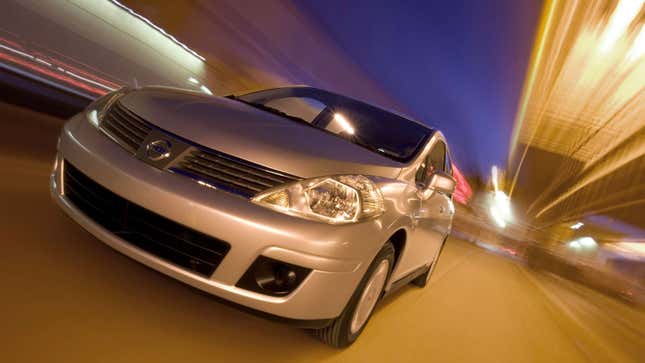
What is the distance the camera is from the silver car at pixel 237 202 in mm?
2266

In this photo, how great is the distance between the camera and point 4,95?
623 centimetres

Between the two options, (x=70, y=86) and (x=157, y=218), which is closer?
(x=157, y=218)

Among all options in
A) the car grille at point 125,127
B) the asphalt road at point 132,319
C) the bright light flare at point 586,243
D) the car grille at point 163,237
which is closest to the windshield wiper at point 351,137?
the car grille at point 125,127

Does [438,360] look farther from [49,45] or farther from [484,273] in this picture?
[49,45]

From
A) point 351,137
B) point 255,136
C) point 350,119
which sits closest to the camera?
point 255,136

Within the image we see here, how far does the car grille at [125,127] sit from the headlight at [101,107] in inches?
2.3

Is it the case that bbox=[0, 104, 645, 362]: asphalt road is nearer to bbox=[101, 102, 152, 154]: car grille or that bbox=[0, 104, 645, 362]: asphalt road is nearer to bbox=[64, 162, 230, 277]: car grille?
bbox=[64, 162, 230, 277]: car grille

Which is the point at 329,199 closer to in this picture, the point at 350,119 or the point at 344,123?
the point at 344,123

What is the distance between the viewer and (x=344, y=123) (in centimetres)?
379

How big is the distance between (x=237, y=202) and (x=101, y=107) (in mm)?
1314

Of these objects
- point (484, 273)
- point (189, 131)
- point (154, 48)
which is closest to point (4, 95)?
point (154, 48)

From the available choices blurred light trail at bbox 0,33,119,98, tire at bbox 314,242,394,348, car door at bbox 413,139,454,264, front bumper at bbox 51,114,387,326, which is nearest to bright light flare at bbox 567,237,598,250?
car door at bbox 413,139,454,264

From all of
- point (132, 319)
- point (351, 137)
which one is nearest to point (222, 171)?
point (132, 319)

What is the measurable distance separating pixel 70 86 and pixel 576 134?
18916 millimetres
